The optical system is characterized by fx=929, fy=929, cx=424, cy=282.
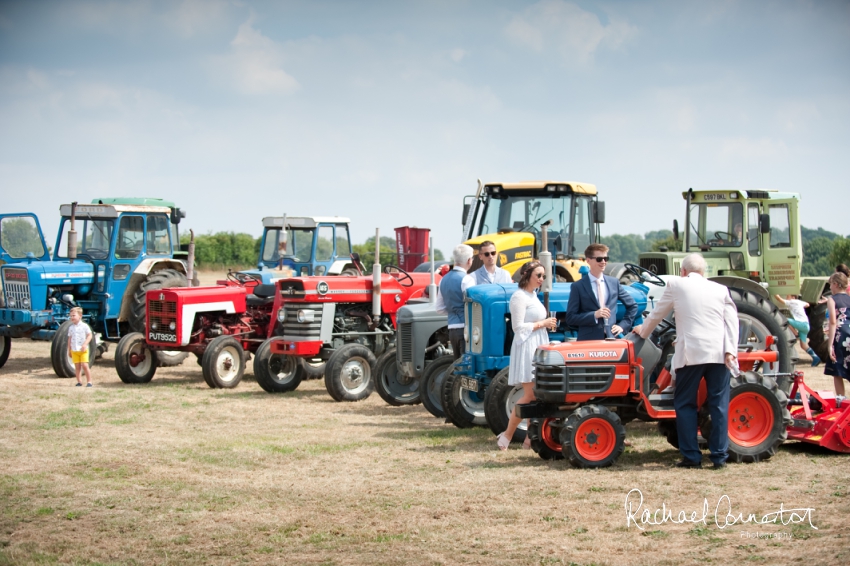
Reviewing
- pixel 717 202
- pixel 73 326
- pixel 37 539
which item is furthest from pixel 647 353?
pixel 73 326

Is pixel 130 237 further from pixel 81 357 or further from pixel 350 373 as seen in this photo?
pixel 350 373

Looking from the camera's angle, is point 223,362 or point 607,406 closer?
point 607,406

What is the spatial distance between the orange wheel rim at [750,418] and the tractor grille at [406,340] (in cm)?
367

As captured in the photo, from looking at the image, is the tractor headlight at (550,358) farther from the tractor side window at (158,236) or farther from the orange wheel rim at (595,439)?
the tractor side window at (158,236)

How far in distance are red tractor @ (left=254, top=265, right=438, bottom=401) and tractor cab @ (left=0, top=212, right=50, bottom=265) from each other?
4.81 m

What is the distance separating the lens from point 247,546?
4.66 meters

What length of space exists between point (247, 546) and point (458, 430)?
363cm

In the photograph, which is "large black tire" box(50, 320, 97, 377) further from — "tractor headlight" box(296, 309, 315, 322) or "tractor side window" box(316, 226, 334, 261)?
"tractor side window" box(316, 226, 334, 261)

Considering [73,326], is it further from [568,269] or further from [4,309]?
[568,269]

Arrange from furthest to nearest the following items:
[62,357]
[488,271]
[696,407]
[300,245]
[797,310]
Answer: [300,245] → [62,357] → [797,310] → [488,271] → [696,407]

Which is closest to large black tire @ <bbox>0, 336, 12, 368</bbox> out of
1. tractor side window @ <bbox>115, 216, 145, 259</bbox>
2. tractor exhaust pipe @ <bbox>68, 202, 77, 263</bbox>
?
tractor exhaust pipe @ <bbox>68, 202, 77, 263</bbox>

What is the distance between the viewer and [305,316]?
36.2ft

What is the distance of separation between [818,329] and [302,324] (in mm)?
7273

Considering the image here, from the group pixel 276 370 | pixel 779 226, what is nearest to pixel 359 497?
pixel 276 370
